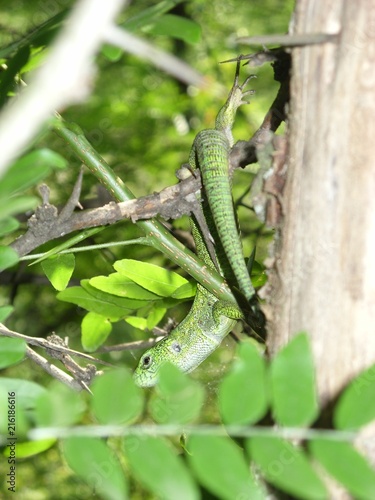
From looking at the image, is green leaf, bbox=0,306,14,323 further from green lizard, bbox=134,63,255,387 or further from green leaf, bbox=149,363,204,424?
green lizard, bbox=134,63,255,387

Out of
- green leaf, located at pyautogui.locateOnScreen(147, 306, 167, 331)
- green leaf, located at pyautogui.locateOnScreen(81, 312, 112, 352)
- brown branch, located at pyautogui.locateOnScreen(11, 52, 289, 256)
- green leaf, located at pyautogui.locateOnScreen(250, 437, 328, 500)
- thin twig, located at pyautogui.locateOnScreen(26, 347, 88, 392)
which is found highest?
green leaf, located at pyautogui.locateOnScreen(250, 437, 328, 500)

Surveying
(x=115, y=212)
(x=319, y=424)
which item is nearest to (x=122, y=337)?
(x=115, y=212)

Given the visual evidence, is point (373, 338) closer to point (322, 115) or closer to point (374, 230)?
point (374, 230)

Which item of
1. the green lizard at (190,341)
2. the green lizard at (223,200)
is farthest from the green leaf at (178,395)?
the green lizard at (190,341)

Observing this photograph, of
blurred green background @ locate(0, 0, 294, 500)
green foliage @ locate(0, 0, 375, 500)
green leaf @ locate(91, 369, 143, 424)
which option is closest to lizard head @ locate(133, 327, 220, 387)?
blurred green background @ locate(0, 0, 294, 500)

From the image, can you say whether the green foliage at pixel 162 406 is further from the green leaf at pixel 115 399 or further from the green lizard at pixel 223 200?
the green lizard at pixel 223 200

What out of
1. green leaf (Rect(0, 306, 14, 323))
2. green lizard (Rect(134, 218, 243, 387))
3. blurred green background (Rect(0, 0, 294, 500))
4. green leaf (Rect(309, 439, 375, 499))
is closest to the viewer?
green leaf (Rect(309, 439, 375, 499))

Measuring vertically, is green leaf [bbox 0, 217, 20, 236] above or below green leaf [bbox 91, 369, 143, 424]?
above
